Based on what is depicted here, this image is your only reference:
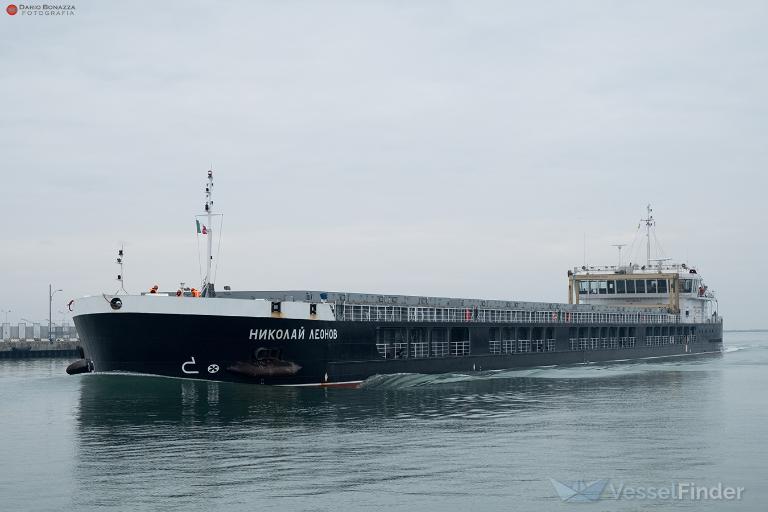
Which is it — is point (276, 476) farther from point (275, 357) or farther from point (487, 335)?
point (487, 335)

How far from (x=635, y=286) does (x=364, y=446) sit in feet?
239

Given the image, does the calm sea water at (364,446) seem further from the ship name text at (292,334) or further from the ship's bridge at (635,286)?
the ship's bridge at (635,286)

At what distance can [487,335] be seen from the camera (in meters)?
63.0

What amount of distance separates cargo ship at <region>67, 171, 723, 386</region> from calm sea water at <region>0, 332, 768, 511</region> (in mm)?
1444

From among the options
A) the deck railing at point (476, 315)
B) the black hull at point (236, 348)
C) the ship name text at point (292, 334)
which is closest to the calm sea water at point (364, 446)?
the black hull at point (236, 348)

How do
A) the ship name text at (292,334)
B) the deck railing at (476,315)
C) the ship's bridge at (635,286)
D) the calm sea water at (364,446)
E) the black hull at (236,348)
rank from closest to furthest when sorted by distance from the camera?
the calm sea water at (364,446) → the black hull at (236,348) → the ship name text at (292,334) → the deck railing at (476,315) → the ship's bridge at (635,286)

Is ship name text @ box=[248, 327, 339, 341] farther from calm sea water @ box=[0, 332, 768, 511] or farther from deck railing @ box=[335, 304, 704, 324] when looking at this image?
calm sea water @ box=[0, 332, 768, 511]

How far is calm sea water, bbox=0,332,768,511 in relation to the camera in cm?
2323

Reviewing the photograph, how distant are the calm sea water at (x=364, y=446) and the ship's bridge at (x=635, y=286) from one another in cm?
4636

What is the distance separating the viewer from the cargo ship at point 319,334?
1657 inches

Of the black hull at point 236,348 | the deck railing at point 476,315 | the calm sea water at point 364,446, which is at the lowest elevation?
the calm sea water at point 364,446

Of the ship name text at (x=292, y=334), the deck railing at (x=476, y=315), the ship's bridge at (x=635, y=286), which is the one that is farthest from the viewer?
the ship's bridge at (x=635, y=286)

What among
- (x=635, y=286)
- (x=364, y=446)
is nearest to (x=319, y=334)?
(x=364, y=446)

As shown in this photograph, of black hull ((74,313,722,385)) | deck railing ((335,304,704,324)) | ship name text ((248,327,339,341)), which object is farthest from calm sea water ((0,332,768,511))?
deck railing ((335,304,704,324))
